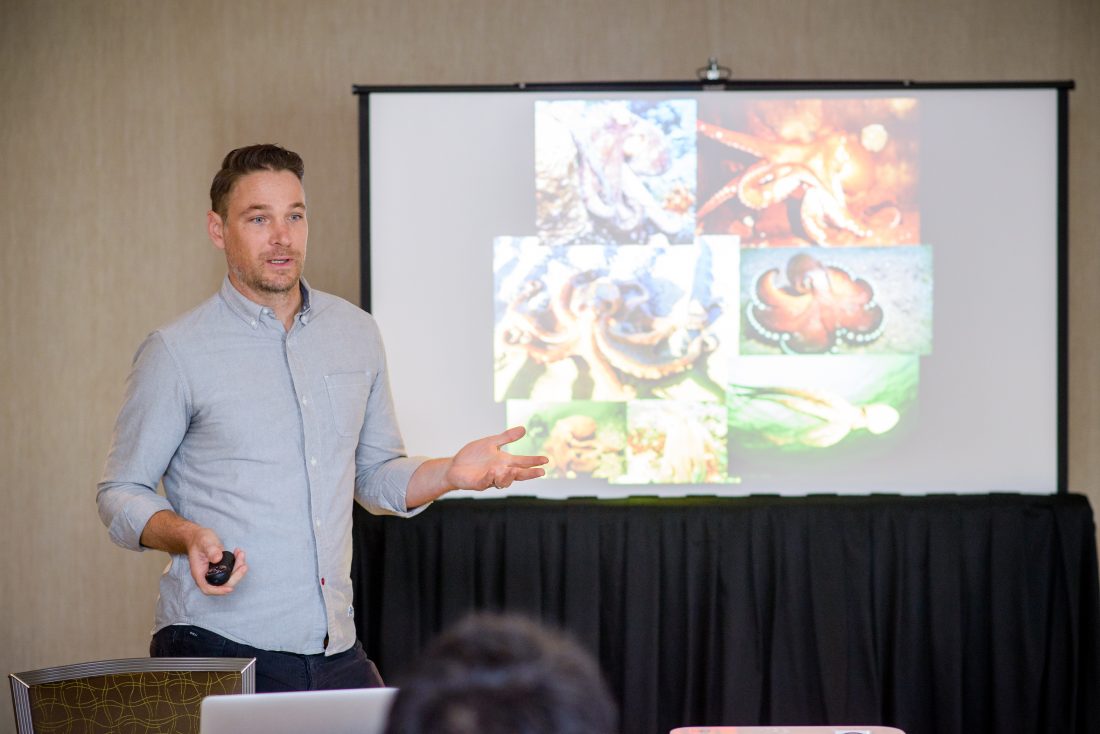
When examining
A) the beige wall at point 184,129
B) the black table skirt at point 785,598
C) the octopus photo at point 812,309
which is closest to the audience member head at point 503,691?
the black table skirt at point 785,598

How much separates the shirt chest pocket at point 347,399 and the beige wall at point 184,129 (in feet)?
6.28

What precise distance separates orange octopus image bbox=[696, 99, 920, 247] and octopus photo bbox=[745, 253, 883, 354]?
0.36ft

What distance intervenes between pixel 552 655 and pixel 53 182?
399cm

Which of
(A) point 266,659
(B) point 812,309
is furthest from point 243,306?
(B) point 812,309

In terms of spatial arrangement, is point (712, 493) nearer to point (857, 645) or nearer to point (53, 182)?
point (857, 645)

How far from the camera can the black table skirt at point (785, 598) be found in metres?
3.38

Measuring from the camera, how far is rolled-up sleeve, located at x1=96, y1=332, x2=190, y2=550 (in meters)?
Result: 1.94

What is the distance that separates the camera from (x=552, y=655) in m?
0.61

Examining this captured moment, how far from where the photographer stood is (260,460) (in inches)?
78.9

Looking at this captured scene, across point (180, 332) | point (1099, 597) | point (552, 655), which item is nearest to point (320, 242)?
point (180, 332)

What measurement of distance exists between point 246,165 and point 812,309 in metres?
2.09

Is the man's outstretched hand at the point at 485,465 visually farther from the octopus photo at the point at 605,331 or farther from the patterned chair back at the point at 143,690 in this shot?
the octopus photo at the point at 605,331

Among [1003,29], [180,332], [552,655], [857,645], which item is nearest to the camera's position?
[552,655]

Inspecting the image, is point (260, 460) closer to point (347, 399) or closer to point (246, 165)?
point (347, 399)
